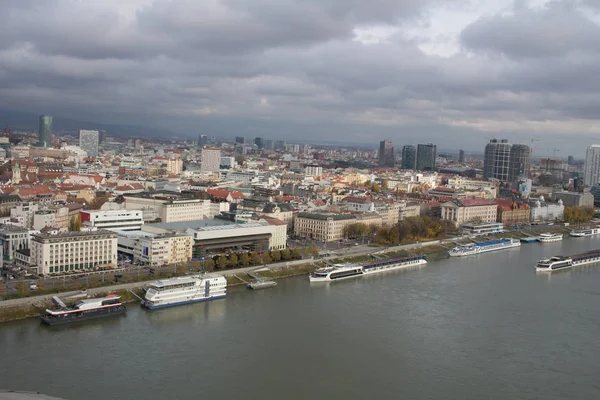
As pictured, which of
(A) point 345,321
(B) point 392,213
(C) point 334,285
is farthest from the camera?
(B) point 392,213

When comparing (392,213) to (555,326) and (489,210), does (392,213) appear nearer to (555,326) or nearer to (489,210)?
(489,210)

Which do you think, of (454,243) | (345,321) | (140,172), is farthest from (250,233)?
(140,172)

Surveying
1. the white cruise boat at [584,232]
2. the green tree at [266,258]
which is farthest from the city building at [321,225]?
the white cruise boat at [584,232]

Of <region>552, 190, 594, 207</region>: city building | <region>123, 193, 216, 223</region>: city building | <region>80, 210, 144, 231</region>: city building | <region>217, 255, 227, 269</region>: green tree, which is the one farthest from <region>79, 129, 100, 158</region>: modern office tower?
<region>217, 255, 227, 269</region>: green tree

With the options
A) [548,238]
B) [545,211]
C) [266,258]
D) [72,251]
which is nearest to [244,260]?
[266,258]

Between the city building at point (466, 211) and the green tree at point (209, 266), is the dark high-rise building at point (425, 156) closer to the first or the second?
the city building at point (466, 211)

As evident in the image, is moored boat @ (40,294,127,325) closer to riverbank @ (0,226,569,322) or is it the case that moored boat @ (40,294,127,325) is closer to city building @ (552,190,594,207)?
riverbank @ (0,226,569,322)
